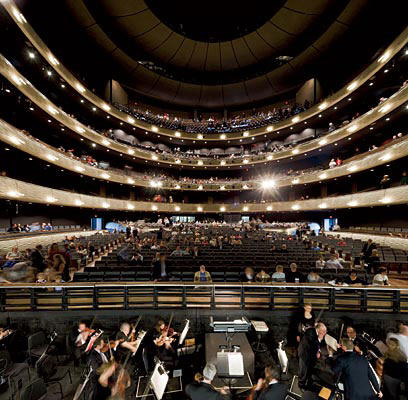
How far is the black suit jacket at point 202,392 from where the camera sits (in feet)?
9.87

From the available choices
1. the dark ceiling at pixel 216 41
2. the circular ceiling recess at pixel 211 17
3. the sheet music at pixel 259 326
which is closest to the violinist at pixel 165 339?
the sheet music at pixel 259 326

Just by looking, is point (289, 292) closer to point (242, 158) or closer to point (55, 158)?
point (55, 158)

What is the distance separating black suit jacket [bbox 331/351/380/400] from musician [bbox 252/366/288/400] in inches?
41.4

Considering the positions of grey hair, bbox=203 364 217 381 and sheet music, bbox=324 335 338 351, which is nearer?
grey hair, bbox=203 364 217 381

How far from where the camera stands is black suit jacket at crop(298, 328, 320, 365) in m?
4.20

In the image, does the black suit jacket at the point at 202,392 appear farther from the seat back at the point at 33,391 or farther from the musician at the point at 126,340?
the seat back at the point at 33,391

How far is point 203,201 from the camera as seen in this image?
3534cm

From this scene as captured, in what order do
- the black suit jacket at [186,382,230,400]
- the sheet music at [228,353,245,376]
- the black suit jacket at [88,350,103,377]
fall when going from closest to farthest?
the black suit jacket at [186,382,230,400] < the black suit jacket at [88,350,103,377] < the sheet music at [228,353,245,376]

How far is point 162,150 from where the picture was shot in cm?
3288

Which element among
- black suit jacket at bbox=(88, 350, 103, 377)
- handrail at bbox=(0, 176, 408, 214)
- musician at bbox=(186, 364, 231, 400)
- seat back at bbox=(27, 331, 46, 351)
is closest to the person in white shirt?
musician at bbox=(186, 364, 231, 400)

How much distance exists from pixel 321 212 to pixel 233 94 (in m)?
22.3

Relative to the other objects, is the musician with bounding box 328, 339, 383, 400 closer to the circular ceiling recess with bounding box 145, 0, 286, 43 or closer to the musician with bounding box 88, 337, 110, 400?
the musician with bounding box 88, 337, 110, 400

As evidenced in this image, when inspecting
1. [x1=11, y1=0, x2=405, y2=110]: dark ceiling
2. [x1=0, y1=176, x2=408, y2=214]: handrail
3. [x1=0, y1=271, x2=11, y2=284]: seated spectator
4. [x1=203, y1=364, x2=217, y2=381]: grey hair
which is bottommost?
[x1=203, y1=364, x2=217, y2=381]: grey hair

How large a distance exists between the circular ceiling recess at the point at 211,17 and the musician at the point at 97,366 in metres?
28.9
